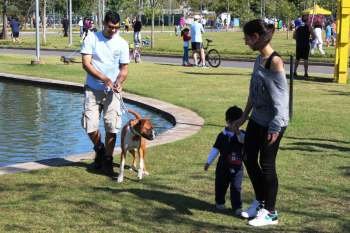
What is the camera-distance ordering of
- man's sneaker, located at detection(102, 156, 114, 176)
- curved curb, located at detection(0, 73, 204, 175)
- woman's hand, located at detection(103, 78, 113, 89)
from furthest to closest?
curved curb, located at detection(0, 73, 204, 175), man's sneaker, located at detection(102, 156, 114, 176), woman's hand, located at detection(103, 78, 113, 89)

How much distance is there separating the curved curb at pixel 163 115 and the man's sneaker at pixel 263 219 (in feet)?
10.7

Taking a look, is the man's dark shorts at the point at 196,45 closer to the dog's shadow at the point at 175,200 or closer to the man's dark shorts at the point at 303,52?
the man's dark shorts at the point at 303,52

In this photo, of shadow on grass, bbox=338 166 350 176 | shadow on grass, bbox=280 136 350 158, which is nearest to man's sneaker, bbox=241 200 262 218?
shadow on grass, bbox=338 166 350 176

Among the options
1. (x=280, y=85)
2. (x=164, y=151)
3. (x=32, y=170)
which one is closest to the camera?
(x=280, y=85)

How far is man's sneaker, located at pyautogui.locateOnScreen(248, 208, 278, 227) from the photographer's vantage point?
19.7ft

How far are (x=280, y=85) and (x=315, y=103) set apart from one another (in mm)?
9074

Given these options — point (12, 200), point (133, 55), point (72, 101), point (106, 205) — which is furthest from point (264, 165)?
point (133, 55)

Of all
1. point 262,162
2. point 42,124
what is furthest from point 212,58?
point 262,162

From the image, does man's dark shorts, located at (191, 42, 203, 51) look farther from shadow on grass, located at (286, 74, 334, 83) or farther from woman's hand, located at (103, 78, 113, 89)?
woman's hand, located at (103, 78, 113, 89)

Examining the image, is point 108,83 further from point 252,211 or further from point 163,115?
point 163,115

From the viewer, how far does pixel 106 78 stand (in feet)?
25.2

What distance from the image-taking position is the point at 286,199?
6.89m

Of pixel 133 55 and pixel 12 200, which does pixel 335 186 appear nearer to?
pixel 12 200

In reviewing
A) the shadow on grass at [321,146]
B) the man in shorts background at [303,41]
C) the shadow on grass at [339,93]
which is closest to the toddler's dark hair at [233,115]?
the shadow on grass at [321,146]
